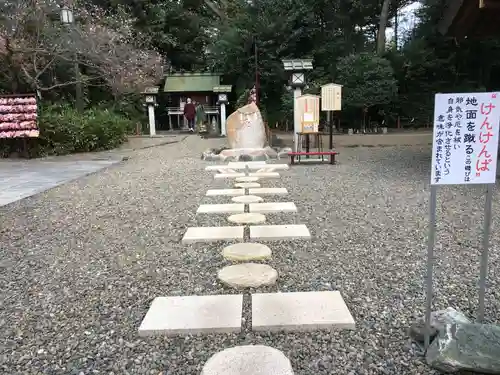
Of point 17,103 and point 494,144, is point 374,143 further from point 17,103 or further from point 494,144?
point 494,144

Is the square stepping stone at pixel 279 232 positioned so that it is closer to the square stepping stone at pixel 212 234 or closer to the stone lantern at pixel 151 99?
the square stepping stone at pixel 212 234

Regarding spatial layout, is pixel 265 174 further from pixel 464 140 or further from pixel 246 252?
pixel 464 140

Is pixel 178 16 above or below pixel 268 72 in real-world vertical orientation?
above

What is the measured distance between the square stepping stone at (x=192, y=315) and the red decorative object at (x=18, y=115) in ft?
28.7

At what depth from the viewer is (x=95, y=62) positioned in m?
11.5

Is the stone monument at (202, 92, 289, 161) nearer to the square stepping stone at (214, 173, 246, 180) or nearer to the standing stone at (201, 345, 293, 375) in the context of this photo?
the square stepping stone at (214, 173, 246, 180)

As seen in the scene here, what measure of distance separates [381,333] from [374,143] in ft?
36.1

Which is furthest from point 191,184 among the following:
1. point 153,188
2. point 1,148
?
point 1,148

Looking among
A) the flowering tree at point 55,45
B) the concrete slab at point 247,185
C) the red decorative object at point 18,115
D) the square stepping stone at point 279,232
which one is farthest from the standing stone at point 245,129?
the square stepping stone at point 279,232

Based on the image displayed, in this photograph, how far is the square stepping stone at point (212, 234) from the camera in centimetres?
342

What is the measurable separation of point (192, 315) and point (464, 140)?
1.55 m

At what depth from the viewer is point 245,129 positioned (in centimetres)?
955

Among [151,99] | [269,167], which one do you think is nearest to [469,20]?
[269,167]

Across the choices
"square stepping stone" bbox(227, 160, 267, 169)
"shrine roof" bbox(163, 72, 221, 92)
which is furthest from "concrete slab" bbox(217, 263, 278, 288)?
"shrine roof" bbox(163, 72, 221, 92)
